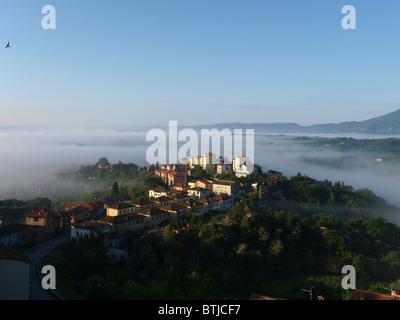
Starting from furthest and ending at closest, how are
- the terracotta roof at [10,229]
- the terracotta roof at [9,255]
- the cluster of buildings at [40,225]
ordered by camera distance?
the cluster of buildings at [40,225]
the terracotta roof at [10,229]
the terracotta roof at [9,255]

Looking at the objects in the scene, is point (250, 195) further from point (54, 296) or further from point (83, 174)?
point (83, 174)

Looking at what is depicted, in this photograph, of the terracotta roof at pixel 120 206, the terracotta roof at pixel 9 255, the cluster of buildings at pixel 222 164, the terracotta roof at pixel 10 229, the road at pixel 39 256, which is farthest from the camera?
the cluster of buildings at pixel 222 164

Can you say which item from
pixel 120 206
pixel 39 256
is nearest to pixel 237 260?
pixel 120 206

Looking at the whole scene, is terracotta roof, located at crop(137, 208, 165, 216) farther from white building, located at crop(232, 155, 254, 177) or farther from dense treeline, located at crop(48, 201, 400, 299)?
white building, located at crop(232, 155, 254, 177)

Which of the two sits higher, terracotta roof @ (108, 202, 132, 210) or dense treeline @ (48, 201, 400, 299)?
terracotta roof @ (108, 202, 132, 210)

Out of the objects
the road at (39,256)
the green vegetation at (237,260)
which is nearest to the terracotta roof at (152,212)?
the green vegetation at (237,260)

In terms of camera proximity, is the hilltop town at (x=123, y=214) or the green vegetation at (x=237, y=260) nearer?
the green vegetation at (x=237, y=260)

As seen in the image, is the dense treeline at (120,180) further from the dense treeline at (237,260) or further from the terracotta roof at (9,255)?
the terracotta roof at (9,255)

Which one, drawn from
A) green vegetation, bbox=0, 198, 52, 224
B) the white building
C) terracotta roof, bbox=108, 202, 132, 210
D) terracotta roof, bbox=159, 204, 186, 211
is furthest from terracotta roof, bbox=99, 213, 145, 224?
the white building
